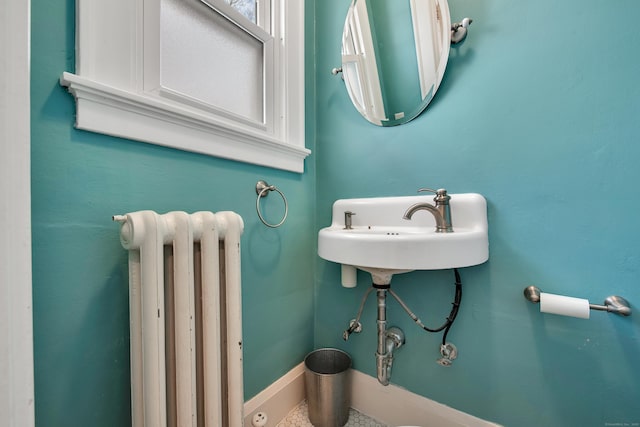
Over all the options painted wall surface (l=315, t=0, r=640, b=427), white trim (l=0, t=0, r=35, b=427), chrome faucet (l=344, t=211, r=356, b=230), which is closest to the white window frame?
white trim (l=0, t=0, r=35, b=427)

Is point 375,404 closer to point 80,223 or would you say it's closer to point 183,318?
point 183,318

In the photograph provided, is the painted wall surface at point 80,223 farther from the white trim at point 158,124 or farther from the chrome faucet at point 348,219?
the chrome faucet at point 348,219

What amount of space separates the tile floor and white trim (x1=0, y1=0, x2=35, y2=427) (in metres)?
0.84

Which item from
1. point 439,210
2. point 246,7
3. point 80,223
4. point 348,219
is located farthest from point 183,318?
point 246,7

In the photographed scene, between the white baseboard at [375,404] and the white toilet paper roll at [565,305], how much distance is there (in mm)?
445

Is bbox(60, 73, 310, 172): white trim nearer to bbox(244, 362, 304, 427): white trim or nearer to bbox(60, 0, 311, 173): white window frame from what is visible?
bbox(60, 0, 311, 173): white window frame

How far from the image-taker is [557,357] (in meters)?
0.69

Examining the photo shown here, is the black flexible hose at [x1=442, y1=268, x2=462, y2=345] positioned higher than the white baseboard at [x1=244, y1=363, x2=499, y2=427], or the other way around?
the black flexible hose at [x1=442, y1=268, x2=462, y2=345]

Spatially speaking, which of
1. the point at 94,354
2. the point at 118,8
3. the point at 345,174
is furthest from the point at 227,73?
the point at 94,354

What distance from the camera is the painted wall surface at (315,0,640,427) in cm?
62

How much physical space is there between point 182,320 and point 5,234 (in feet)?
1.05

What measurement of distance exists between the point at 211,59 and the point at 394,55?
2.23 ft

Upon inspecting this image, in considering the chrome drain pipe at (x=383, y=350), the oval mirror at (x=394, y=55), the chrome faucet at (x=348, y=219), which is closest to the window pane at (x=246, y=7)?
the oval mirror at (x=394, y=55)

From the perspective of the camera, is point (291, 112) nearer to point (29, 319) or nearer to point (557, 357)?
point (29, 319)
